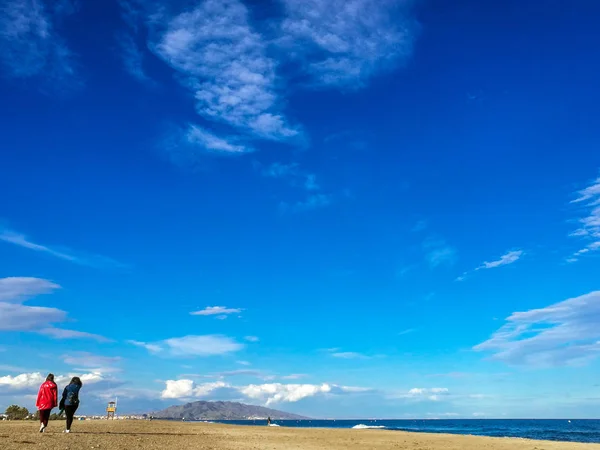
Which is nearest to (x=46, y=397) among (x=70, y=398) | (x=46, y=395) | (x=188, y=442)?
(x=46, y=395)

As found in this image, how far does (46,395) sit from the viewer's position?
69.1ft

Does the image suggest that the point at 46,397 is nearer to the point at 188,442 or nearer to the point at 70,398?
the point at 70,398

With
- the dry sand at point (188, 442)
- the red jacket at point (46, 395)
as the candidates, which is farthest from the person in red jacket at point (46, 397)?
the dry sand at point (188, 442)

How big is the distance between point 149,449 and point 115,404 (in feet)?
237

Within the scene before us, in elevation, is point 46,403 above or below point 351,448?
above

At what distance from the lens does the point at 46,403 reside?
21000 mm

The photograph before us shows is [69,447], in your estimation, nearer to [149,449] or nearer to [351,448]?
[149,449]

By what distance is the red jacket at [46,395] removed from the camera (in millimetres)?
20922

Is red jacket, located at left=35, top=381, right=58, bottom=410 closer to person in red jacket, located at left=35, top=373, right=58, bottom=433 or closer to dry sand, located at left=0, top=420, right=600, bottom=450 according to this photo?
person in red jacket, located at left=35, top=373, right=58, bottom=433

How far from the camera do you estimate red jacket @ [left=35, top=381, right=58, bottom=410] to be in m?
20.9

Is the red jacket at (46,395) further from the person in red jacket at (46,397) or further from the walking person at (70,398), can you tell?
the walking person at (70,398)

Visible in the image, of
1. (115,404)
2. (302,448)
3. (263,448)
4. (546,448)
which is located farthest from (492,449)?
(115,404)

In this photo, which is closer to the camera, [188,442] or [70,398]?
[188,442]

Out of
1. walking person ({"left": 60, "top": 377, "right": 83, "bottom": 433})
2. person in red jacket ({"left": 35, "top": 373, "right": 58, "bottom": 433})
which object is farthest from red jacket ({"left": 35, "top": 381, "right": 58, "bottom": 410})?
walking person ({"left": 60, "top": 377, "right": 83, "bottom": 433})
